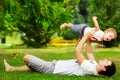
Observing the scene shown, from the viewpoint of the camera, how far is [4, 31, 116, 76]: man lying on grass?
9148 millimetres

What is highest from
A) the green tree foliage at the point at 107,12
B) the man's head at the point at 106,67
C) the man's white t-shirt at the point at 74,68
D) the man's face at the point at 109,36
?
the man's face at the point at 109,36

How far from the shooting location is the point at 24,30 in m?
28.1

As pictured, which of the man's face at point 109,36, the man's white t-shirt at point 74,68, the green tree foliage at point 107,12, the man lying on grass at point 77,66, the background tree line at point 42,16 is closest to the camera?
the man lying on grass at point 77,66

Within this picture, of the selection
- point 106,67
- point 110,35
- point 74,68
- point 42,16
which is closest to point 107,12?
point 42,16

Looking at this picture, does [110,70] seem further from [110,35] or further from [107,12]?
[107,12]

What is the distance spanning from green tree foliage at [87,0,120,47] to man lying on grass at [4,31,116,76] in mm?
20655

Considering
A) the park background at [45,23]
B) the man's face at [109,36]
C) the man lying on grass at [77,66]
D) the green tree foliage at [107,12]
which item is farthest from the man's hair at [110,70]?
the green tree foliage at [107,12]

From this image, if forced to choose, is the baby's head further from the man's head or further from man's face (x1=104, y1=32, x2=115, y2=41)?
the man's head

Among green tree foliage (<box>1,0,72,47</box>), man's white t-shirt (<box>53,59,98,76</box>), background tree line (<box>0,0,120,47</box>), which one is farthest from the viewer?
background tree line (<box>0,0,120,47</box>)

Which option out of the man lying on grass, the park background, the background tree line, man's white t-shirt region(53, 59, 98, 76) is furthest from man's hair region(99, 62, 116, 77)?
the background tree line

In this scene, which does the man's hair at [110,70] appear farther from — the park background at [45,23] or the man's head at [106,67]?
the park background at [45,23]

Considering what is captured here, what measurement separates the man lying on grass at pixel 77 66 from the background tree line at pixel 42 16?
26.2 feet

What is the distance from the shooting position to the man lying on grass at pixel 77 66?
30.0 ft

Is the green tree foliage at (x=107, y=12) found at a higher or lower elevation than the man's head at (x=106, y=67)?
lower
